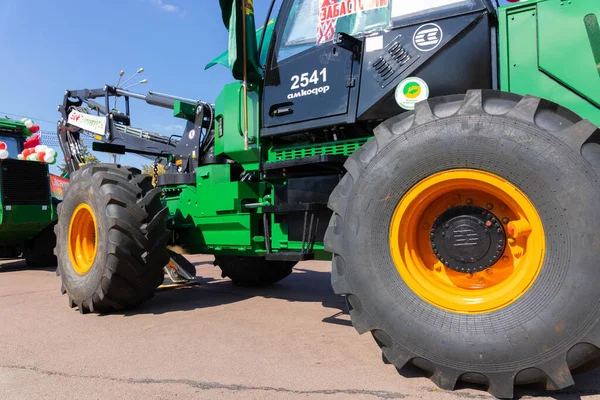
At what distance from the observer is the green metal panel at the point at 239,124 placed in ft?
13.8

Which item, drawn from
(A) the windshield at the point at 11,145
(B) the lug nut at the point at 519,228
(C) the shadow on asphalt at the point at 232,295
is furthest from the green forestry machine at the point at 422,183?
(A) the windshield at the point at 11,145

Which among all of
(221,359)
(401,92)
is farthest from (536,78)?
(221,359)

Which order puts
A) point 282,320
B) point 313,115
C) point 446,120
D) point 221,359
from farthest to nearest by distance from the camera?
point 282,320 → point 313,115 → point 221,359 → point 446,120

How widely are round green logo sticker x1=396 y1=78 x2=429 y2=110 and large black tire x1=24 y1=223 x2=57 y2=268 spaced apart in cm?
857

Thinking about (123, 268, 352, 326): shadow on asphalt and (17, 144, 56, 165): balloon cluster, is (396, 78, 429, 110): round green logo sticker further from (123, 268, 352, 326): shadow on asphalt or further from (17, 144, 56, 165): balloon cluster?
(17, 144, 56, 165): balloon cluster

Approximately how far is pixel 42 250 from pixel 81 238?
5.37 metres

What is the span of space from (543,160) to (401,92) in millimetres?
1188

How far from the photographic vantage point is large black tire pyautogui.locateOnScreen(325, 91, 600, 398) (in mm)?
2174

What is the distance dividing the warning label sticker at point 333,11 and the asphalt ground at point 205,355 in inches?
92.8

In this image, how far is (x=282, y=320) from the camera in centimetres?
415

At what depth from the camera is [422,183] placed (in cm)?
264

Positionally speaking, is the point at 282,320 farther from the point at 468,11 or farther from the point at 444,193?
the point at 468,11

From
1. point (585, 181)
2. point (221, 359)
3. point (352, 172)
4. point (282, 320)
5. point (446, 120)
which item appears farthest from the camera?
point (282, 320)

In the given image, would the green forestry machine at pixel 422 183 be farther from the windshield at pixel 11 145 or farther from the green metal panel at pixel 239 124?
the windshield at pixel 11 145
